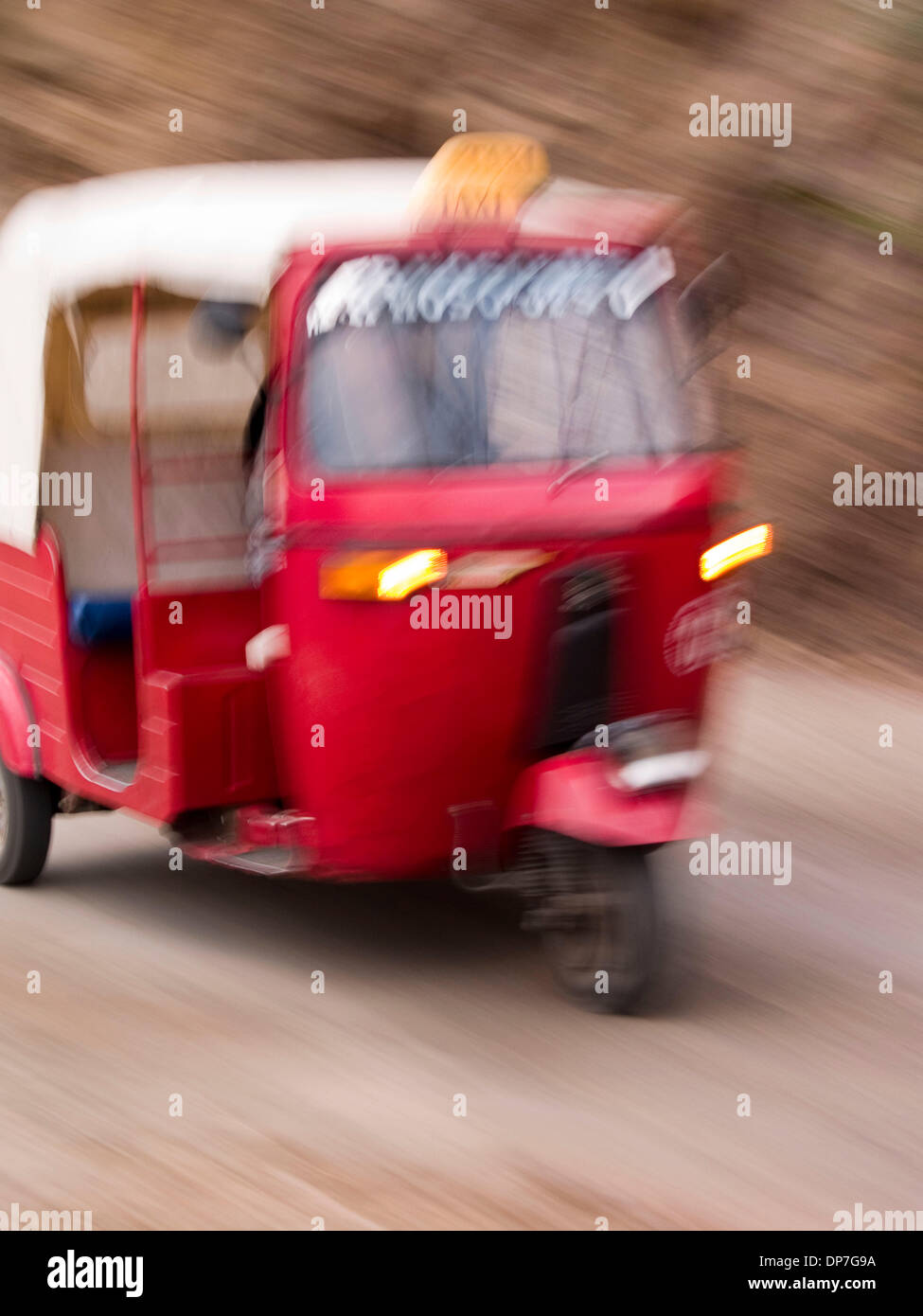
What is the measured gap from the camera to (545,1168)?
14.9 ft

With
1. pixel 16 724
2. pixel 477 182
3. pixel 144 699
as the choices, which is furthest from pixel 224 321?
pixel 16 724

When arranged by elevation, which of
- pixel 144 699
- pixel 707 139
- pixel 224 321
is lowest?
pixel 144 699

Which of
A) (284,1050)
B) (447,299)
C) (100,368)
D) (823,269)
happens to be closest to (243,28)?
(823,269)

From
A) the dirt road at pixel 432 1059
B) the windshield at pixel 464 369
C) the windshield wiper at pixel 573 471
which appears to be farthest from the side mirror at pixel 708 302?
the dirt road at pixel 432 1059

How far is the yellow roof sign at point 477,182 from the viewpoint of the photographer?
18.5 ft

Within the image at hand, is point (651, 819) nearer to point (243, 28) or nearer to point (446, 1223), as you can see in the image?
point (446, 1223)

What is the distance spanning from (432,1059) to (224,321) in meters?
2.17

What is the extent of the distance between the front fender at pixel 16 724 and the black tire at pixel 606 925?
7.15 feet

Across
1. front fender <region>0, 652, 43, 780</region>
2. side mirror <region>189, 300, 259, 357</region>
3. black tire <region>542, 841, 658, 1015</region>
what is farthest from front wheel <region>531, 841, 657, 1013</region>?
front fender <region>0, 652, 43, 780</region>

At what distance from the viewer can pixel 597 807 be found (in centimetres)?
542

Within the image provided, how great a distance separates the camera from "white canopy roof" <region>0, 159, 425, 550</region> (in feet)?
18.6

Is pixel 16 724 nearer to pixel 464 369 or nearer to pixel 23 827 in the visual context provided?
pixel 23 827

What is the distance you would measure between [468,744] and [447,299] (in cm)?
125

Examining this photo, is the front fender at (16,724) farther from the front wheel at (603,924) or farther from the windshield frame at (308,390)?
the front wheel at (603,924)
